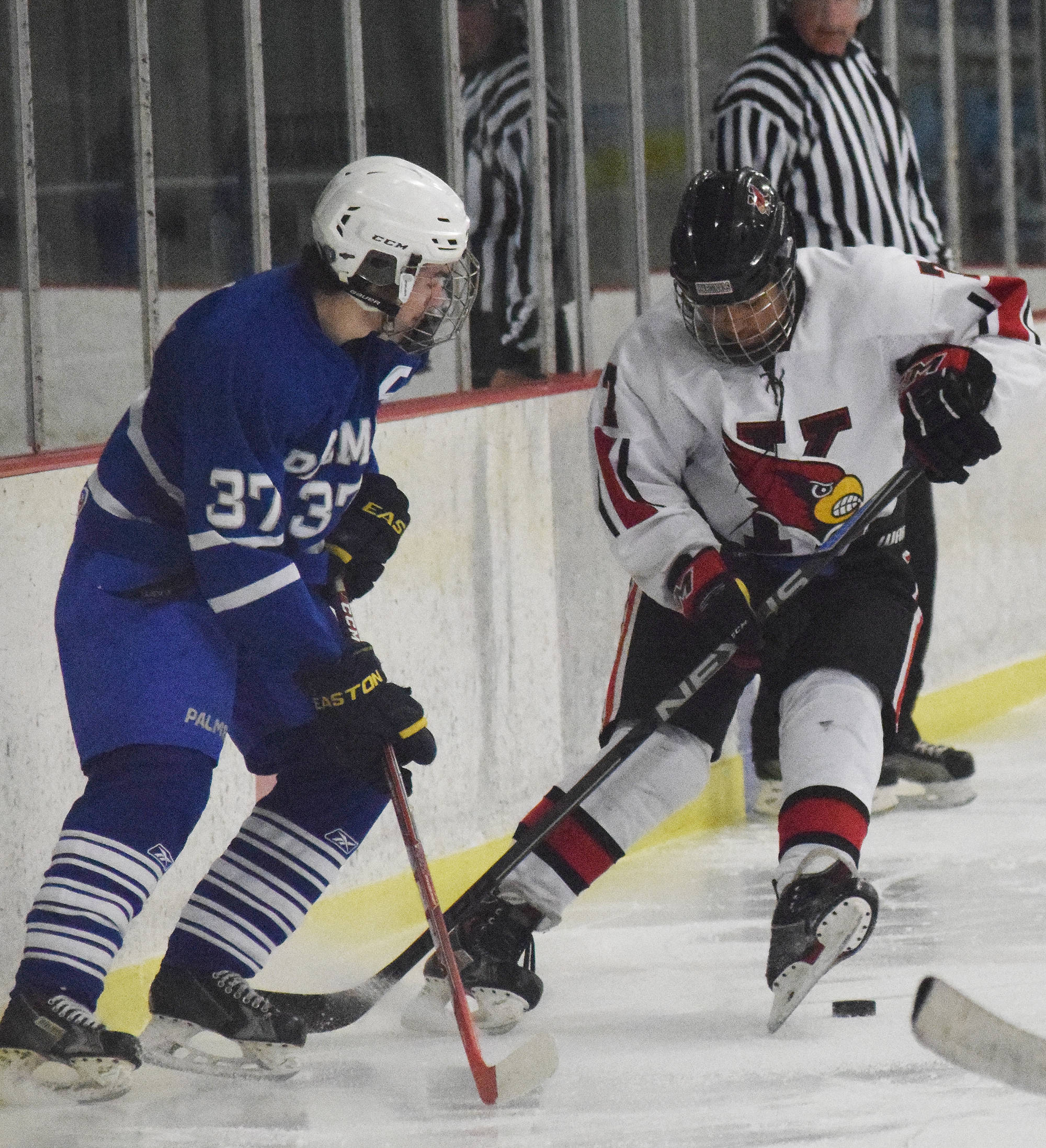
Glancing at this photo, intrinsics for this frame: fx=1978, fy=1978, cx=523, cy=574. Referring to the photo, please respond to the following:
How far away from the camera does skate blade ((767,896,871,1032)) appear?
220 centimetres

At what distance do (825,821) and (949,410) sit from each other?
505 mm

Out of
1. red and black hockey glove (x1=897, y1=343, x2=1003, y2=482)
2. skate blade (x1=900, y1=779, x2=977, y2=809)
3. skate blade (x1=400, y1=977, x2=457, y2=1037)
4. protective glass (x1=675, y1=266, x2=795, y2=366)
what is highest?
protective glass (x1=675, y1=266, x2=795, y2=366)

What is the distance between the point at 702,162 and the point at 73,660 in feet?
7.28

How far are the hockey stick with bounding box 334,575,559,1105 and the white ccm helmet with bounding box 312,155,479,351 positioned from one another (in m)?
0.36

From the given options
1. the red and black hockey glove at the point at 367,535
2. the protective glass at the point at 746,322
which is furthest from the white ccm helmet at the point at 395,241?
the protective glass at the point at 746,322

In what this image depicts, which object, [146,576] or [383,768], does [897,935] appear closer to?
[383,768]

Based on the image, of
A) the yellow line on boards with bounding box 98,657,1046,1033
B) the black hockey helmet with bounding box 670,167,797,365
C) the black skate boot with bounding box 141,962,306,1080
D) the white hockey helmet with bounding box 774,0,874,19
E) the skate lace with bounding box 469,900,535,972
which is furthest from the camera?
the white hockey helmet with bounding box 774,0,874,19

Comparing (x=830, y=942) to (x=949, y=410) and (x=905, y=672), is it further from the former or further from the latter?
(x=949, y=410)

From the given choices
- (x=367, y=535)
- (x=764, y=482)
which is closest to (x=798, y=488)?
(x=764, y=482)

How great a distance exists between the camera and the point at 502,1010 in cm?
240

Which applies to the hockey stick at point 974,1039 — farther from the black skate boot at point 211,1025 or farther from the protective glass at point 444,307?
the protective glass at point 444,307

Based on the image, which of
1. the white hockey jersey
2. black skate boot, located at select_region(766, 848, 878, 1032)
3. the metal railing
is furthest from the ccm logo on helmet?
the metal railing

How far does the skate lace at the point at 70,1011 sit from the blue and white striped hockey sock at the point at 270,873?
0.67 feet

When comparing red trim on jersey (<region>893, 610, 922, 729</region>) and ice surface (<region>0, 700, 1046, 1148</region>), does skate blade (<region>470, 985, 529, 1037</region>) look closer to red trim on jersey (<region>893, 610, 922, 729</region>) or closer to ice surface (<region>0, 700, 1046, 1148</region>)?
ice surface (<region>0, 700, 1046, 1148</region>)
